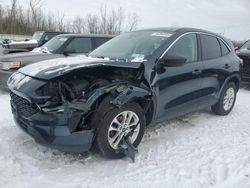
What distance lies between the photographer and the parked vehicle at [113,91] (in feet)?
11.5

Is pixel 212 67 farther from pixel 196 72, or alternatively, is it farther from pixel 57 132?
pixel 57 132

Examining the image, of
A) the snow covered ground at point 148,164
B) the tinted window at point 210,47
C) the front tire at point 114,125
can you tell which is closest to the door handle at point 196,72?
the tinted window at point 210,47

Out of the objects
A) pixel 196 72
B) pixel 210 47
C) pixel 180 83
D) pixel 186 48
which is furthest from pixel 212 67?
pixel 180 83

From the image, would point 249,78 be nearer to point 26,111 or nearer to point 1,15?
point 26,111

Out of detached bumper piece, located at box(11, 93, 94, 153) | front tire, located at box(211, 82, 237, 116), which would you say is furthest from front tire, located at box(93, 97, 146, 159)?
front tire, located at box(211, 82, 237, 116)

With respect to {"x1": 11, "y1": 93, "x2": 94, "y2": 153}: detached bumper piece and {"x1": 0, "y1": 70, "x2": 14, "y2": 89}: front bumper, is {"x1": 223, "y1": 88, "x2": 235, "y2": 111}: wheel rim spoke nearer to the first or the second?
{"x1": 11, "y1": 93, "x2": 94, "y2": 153}: detached bumper piece

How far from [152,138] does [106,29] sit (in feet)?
118

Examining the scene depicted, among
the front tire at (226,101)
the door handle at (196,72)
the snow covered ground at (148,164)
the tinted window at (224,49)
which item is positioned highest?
the tinted window at (224,49)

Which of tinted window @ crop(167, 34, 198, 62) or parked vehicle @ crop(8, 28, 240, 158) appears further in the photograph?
tinted window @ crop(167, 34, 198, 62)

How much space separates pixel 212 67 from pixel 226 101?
1.12 m

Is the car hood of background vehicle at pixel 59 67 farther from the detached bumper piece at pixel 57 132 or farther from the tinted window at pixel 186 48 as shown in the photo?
the tinted window at pixel 186 48

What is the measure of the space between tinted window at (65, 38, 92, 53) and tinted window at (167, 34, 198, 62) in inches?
184

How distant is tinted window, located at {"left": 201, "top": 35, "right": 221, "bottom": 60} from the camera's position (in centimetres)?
534

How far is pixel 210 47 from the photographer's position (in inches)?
218
